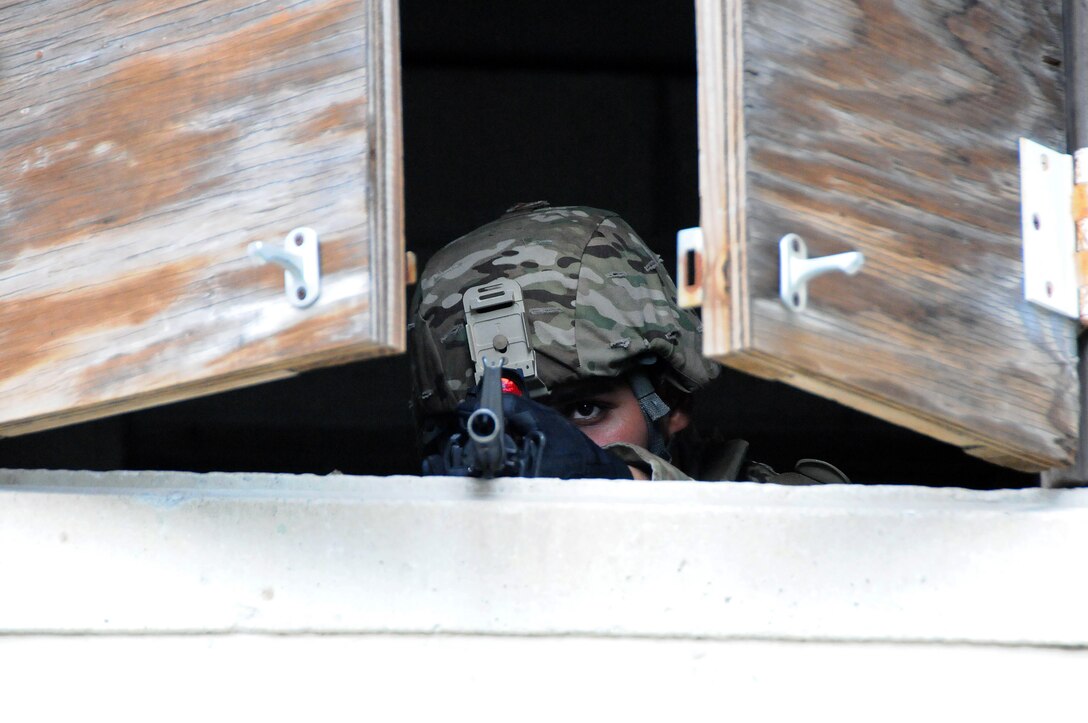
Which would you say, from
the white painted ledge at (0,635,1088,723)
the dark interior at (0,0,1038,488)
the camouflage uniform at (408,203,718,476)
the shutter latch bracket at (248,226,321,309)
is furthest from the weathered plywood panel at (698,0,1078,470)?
the dark interior at (0,0,1038,488)

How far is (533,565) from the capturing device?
1912 mm

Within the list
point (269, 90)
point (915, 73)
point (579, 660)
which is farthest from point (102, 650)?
point (915, 73)

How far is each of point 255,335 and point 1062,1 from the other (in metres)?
1.23

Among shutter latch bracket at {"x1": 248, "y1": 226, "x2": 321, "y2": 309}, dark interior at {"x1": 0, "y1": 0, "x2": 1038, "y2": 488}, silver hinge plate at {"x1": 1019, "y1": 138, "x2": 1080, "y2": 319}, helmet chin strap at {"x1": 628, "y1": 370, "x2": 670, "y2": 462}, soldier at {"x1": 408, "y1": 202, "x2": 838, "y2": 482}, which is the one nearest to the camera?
shutter latch bracket at {"x1": 248, "y1": 226, "x2": 321, "y2": 309}

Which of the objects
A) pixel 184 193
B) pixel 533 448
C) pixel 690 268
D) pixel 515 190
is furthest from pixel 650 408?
pixel 515 190

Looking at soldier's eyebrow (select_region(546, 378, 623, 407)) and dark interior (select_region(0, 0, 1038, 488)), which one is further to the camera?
dark interior (select_region(0, 0, 1038, 488))

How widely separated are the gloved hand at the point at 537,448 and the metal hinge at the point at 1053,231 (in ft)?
2.10

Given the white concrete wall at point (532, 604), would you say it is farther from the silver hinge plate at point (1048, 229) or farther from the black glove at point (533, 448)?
the silver hinge plate at point (1048, 229)

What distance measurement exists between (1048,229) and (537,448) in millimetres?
742

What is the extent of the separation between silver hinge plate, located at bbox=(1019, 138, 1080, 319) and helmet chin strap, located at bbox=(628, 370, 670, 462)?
1.01 metres

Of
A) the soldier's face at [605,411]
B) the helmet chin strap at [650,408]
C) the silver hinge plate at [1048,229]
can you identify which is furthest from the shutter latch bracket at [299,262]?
the helmet chin strap at [650,408]

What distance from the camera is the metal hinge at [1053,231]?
78.3 inches

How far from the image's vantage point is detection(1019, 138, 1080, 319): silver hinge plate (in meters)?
1.98

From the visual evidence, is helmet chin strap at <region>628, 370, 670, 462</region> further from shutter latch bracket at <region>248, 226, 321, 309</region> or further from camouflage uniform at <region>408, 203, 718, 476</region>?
shutter latch bracket at <region>248, 226, 321, 309</region>
